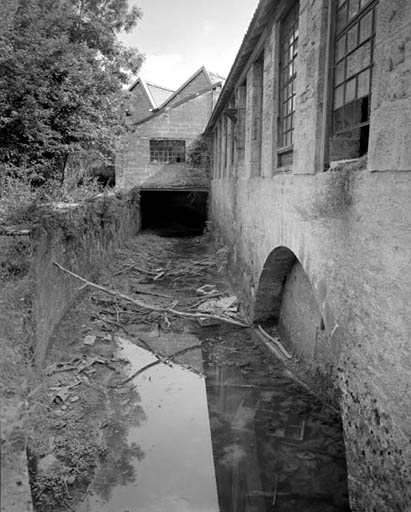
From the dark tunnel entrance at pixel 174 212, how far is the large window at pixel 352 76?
61.2 feet

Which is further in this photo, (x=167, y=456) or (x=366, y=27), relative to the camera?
(x=167, y=456)

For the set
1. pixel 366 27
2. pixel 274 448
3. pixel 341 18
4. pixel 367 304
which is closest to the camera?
pixel 367 304

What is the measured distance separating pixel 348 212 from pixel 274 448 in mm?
3034

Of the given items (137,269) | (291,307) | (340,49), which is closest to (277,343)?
(291,307)

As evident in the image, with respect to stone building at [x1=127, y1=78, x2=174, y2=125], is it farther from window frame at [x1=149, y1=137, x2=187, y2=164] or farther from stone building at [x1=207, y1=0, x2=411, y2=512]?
stone building at [x1=207, y1=0, x2=411, y2=512]

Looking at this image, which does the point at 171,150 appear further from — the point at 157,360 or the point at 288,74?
the point at 157,360

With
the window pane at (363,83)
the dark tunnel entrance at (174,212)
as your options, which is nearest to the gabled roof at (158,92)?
the dark tunnel entrance at (174,212)

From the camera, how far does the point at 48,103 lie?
12.2m

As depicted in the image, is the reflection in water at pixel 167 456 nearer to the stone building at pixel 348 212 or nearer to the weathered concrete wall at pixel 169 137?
the stone building at pixel 348 212

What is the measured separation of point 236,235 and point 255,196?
2.97 metres

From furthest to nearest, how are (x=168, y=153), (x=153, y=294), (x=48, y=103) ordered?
(x=168, y=153), (x=48, y=103), (x=153, y=294)

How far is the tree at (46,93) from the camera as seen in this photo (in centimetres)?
1154

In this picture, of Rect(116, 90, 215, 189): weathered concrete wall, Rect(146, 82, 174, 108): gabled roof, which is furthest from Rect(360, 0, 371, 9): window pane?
Rect(146, 82, 174, 108): gabled roof

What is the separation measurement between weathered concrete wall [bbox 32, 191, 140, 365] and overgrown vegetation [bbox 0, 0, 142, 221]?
0.78 meters
